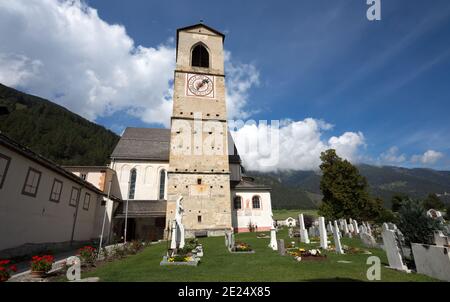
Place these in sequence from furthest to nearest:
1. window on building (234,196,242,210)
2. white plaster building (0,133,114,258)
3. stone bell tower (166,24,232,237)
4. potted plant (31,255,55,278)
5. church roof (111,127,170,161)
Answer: church roof (111,127,170,161)
window on building (234,196,242,210)
stone bell tower (166,24,232,237)
white plaster building (0,133,114,258)
potted plant (31,255,55,278)

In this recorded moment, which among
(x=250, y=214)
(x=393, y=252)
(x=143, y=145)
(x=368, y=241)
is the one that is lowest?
(x=368, y=241)

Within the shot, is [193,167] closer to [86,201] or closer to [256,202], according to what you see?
[256,202]

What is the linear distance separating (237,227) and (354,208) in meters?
16.4

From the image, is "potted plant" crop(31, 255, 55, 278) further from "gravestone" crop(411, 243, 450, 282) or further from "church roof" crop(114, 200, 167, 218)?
"church roof" crop(114, 200, 167, 218)

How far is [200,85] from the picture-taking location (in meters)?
31.1

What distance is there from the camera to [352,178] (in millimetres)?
33594

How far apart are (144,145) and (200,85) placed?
12.2 metres

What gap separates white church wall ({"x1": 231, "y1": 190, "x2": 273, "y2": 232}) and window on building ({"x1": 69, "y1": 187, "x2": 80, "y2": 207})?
58.8ft

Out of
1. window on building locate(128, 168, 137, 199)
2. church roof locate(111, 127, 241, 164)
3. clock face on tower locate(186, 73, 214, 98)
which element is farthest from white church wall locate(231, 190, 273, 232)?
clock face on tower locate(186, 73, 214, 98)

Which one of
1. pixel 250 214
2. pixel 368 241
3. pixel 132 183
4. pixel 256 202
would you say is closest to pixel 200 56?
pixel 132 183

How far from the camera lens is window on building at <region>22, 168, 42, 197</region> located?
1362cm

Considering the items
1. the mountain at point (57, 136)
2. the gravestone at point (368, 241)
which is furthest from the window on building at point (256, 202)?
the mountain at point (57, 136)

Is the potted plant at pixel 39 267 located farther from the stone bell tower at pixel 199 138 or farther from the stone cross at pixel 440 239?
the stone bell tower at pixel 199 138

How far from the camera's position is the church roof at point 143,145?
3244 cm
